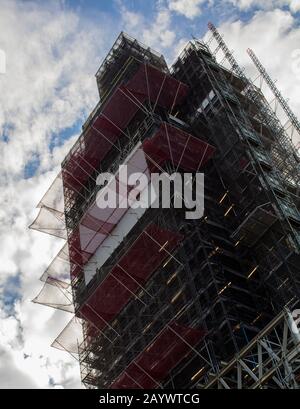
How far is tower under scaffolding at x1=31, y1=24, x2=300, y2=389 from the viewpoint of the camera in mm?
26969

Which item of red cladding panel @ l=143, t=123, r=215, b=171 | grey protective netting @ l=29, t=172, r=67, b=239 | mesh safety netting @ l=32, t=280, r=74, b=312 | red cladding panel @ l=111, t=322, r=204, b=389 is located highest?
grey protective netting @ l=29, t=172, r=67, b=239

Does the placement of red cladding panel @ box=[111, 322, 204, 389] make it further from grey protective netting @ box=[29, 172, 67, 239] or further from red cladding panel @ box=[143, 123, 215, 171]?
grey protective netting @ box=[29, 172, 67, 239]

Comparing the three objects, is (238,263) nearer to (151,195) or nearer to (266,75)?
(151,195)

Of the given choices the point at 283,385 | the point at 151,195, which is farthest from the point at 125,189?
the point at 283,385

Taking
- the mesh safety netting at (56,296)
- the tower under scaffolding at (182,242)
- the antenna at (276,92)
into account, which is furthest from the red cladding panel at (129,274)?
the antenna at (276,92)

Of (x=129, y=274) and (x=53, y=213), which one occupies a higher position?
(x=53, y=213)

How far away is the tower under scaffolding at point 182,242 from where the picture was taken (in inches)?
1062

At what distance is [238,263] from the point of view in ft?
101

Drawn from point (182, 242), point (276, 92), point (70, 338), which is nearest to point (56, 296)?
point (70, 338)

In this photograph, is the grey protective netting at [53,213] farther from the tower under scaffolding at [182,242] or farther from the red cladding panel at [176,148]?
the red cladding panel at [176,148]

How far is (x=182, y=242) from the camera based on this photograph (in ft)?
105

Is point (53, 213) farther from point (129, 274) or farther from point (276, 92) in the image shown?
point (276, 92)

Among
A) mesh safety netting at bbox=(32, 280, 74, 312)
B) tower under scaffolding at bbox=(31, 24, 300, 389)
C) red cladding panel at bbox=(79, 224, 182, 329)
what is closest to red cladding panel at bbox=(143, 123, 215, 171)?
tower under scaffolding at bbox=(31, 24, 300, 389)
